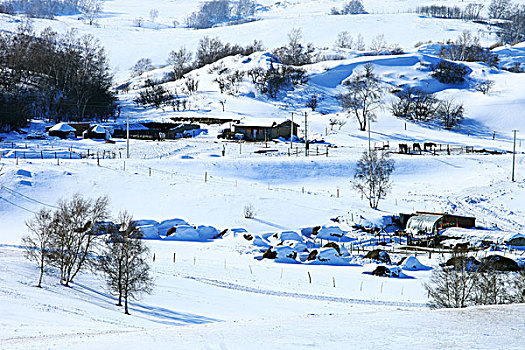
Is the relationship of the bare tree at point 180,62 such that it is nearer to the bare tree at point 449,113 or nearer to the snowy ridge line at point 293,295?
the bare tree at point 449,113

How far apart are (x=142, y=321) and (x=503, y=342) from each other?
38.2 ft

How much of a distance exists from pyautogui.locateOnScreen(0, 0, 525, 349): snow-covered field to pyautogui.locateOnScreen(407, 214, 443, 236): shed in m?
2.90

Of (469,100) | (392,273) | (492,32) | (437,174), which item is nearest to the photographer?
(392,273)

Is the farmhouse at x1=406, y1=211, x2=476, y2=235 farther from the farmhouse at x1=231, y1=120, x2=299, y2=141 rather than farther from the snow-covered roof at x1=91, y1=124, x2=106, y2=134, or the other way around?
the snow-covered roof at x1=91, y1=124, x2=106, y2=134

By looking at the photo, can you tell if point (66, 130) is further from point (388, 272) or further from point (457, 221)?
point (388, 272)

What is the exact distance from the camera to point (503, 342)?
36.8ft

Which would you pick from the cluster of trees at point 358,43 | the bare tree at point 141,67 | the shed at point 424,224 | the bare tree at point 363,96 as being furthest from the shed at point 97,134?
the cluster of trees at point 358,43

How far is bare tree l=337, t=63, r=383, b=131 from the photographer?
280ft

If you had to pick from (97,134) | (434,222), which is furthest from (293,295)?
(97,134)

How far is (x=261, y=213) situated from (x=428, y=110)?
5487cm

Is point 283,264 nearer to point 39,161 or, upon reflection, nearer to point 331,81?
point 39,161

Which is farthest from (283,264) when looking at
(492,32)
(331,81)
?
(492,32)

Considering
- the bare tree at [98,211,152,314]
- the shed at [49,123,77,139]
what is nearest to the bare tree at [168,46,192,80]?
the shed at [49,123,77,139]

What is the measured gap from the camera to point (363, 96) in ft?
318
